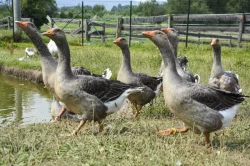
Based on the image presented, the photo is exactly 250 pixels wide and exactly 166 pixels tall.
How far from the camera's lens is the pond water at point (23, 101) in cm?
854

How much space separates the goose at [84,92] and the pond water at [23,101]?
6.00ft

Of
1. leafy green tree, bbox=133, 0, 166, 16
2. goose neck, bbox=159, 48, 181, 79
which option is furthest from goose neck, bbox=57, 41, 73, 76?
leafy green tree, bbox=133, 0, 166, 16

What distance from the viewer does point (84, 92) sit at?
18.1 ft

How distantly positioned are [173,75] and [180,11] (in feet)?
61.8

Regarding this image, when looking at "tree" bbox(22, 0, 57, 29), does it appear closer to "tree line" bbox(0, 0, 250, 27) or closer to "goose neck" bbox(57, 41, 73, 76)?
"tree line" bbox(0, 0, 250, 27)

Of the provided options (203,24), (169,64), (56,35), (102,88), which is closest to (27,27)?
(56,35)

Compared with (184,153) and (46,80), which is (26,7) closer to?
(46,80)

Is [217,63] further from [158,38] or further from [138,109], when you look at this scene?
[158,38]

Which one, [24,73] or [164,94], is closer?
[164,94]

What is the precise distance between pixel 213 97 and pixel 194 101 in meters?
0.34

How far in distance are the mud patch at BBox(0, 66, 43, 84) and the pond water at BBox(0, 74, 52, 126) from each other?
21 centimetres

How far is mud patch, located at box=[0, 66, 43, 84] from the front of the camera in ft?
42.0

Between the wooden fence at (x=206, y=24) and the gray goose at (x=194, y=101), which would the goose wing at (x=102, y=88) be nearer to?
the gray goose at (x=194, y=101)

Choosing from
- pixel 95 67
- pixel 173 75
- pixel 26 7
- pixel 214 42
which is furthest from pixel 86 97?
pixel 26 7
